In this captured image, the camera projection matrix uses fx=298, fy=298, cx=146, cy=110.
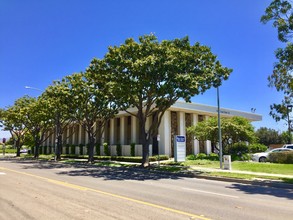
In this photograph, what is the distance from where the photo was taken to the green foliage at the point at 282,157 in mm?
25016

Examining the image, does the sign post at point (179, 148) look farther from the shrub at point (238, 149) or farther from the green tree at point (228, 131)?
the shrub at point (238, 149)

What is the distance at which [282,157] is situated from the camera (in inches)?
1002

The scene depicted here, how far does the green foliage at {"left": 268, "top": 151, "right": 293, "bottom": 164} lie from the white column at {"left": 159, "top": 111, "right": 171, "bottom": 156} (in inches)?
486

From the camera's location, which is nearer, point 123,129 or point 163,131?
point 163,131

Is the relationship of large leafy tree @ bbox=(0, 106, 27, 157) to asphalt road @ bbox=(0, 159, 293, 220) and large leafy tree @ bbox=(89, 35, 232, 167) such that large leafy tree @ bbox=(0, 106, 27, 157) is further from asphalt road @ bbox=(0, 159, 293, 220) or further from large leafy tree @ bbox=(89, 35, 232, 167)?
asphalt road @ bbox=(0, 159, 293, 220)

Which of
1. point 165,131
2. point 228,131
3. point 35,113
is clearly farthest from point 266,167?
point 35,113

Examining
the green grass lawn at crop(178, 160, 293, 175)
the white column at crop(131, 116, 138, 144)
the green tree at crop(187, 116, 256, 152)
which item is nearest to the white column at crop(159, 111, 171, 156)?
the green tree at crop(187, 116, 256, 152)

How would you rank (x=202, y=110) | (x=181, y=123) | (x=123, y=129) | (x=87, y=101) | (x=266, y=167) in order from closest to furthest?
(x=266, y=167) → (x=87, y=101) → (x=181, y=123) → (x=202, y=110) → (x=123, y=129)

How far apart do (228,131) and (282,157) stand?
267 inches

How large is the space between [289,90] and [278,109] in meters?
1.18

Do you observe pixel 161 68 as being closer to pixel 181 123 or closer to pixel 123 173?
pixel 123 173

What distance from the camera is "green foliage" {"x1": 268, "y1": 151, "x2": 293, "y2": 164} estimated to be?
82.1ft

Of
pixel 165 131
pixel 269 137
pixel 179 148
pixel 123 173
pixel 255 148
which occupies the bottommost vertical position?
pixel 123 173

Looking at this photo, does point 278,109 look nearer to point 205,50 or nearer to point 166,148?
point 205,50
